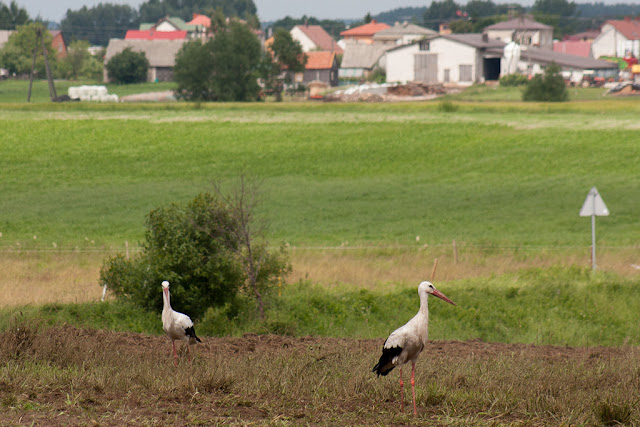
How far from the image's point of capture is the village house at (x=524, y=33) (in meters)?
165

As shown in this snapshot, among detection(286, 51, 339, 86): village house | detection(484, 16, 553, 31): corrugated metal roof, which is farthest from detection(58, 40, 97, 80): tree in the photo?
detection(484, 16, 553, 31): corrugated metal roof

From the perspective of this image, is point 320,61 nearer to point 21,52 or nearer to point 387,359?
point 21,52

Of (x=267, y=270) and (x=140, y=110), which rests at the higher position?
(x=140, y=110)

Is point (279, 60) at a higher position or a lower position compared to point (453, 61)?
lower

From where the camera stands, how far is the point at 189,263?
19312 millimetres

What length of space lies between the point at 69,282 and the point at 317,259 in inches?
322

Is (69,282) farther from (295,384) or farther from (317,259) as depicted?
(295,384)

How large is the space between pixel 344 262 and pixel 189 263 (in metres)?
8.17

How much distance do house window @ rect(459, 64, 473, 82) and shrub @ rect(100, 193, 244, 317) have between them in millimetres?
103487

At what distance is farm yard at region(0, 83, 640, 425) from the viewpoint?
30.4 feet

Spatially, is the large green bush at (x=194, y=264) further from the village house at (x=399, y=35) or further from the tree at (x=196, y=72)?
the village house at (x=399, y=35)

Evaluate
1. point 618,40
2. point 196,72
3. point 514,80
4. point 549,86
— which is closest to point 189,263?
point 549,86

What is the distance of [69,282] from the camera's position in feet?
77.2

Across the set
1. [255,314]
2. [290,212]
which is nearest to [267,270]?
[255,314]
